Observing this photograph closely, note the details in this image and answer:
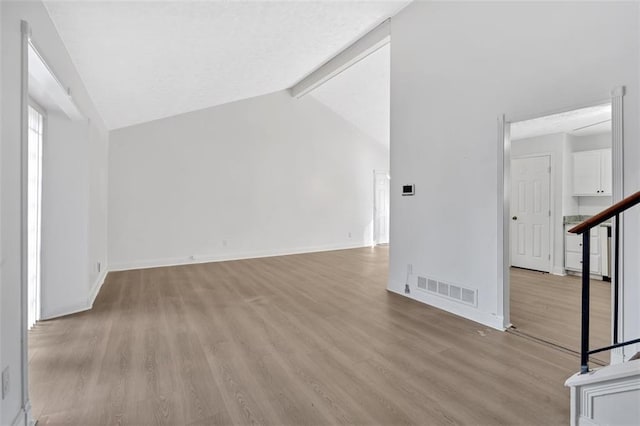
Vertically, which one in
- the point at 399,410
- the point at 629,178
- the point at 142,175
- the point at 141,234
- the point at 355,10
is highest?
the point at 355,10

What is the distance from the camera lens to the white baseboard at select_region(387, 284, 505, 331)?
126 inches

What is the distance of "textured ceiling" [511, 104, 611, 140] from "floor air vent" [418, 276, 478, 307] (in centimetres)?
232

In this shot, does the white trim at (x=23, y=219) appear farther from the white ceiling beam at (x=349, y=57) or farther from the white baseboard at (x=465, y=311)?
the white ceiling beam at (x=349, y=57)

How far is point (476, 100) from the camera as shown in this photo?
343 centimetres

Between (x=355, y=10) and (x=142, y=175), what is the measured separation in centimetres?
461

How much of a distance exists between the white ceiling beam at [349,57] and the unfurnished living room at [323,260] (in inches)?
2.8

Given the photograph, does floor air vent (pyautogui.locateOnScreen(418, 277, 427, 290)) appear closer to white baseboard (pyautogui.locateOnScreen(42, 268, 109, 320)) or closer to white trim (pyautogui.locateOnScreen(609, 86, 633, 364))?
white trim (pyautogui.locateOnScreen(609, 86, 633, 364))

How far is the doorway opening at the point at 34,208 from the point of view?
3.14 metres

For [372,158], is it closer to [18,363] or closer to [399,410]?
[399,410]

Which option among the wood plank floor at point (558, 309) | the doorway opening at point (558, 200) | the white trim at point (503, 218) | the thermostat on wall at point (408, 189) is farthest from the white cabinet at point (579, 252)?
the thermostat on wall at point (408, 189)

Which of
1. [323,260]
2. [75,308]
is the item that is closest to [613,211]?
[75,308]

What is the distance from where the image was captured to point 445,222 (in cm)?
377

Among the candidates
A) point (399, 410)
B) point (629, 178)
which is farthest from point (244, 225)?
point (629, 178)

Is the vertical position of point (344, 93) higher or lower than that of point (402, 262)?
higher
